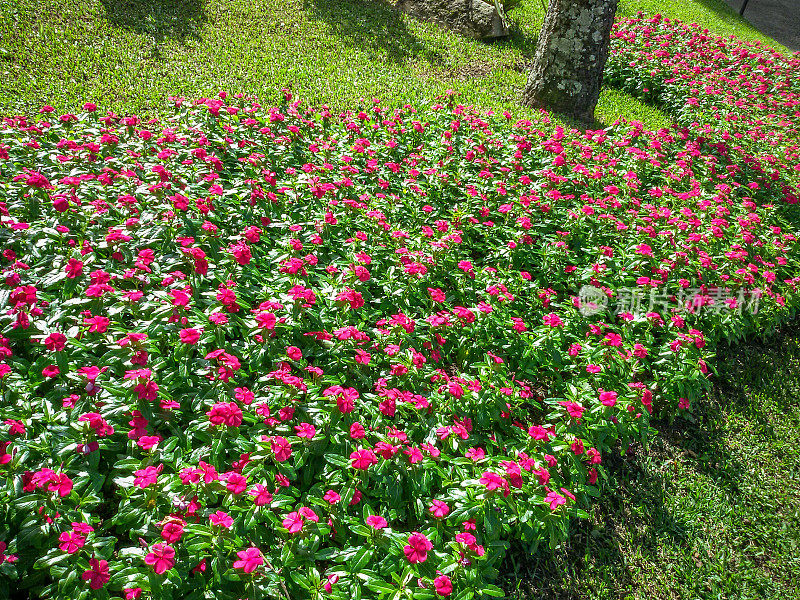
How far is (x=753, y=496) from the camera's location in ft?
10.6

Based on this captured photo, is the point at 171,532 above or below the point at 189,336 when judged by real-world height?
below

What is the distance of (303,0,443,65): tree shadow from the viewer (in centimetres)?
814

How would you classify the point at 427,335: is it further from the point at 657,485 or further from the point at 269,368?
the point at 657,485

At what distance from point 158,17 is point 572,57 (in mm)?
5859

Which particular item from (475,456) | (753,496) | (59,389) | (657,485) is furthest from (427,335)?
(753,496)

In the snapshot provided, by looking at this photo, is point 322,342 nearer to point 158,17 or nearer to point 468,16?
point 158,17

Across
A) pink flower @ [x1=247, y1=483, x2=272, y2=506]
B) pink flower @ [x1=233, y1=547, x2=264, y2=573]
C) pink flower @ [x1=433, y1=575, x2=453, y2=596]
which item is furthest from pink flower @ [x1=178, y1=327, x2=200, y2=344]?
pink flower @ [x1=433, y1=575, x2=453, y2=596]

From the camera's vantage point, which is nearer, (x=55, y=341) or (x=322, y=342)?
(x=55, y=341)

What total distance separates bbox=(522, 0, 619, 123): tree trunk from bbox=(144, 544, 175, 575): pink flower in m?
6.59

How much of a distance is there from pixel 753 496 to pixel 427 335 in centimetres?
223

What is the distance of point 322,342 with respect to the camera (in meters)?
2.88

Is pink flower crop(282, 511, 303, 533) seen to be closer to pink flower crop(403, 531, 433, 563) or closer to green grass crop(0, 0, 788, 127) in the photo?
pink flower crop(403, 531, 433, 563)

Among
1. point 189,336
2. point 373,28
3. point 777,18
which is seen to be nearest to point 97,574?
point 189,336

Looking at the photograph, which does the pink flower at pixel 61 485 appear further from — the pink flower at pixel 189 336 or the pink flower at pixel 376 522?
the pink flower at pixel 376 522
